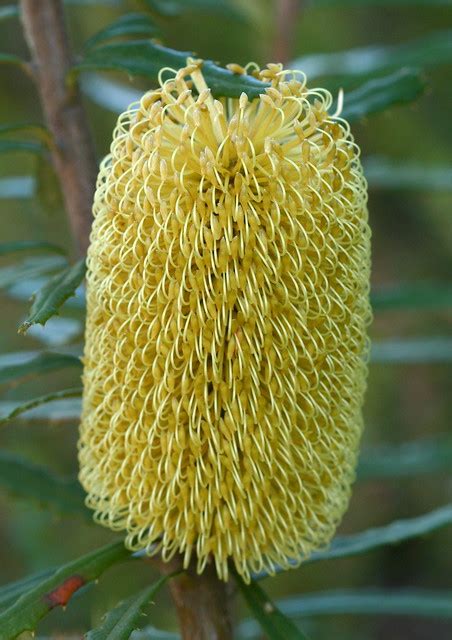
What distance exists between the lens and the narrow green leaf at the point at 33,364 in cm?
97

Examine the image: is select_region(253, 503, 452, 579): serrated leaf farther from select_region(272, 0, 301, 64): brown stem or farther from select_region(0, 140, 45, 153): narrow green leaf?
select_region(272, 0, 301, 64): brown stem

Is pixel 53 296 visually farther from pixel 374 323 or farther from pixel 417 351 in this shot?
pixel 374 323

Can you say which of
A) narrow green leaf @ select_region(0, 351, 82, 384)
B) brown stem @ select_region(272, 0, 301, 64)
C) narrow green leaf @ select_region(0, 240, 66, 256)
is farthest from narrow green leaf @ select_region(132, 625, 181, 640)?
brown stem @ select_region(272, 0, 301, 64)

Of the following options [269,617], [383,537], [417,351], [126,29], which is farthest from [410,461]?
[126,29]

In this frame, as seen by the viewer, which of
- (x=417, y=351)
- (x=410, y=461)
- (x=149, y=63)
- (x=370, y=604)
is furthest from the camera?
(x=417, y=351)

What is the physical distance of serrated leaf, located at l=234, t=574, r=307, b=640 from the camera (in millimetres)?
909

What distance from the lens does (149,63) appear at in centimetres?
92

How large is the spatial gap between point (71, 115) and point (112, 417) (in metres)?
0.37

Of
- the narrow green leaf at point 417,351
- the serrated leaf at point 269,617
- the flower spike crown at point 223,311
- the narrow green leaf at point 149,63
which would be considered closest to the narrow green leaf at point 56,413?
the flower spike crown at point 223,311

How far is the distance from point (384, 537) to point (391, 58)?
0.84 m

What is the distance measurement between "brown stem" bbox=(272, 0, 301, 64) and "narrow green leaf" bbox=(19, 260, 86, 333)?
34.9 inches

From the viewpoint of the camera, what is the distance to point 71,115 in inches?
39.6

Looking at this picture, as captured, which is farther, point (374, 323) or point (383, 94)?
point (374, 323)

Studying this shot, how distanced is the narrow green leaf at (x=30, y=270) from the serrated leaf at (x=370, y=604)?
0.67 metres
